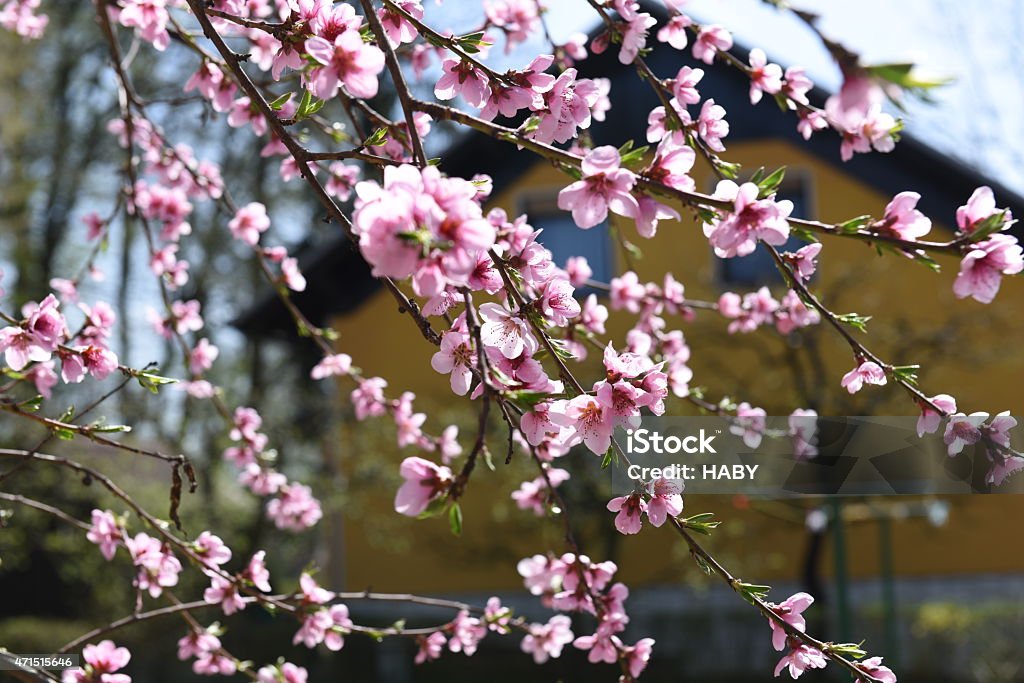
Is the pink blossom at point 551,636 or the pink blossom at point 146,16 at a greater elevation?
the pink blossom at point 146,16

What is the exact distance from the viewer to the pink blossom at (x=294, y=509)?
9.66 ft

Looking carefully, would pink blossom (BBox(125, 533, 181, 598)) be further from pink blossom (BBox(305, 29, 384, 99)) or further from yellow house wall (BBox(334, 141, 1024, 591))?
yellow house wall (BBox(334, 141, 1024, 591))

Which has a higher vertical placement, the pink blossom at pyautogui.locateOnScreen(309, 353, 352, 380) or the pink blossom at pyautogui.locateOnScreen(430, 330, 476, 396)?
the pink blossom at pyautogui.locateOnScreen(309, 353, 352, 380)

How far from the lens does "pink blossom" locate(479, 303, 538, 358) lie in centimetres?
125

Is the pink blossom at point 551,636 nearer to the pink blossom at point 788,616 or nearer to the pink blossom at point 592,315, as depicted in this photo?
the pink blossom at point 592,315

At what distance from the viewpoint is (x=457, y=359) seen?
128cm

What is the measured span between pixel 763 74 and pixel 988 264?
801 millimetres

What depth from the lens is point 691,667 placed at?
7719mm

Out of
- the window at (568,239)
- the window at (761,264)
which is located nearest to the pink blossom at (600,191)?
the window at (568,239)

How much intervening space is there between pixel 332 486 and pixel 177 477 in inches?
264

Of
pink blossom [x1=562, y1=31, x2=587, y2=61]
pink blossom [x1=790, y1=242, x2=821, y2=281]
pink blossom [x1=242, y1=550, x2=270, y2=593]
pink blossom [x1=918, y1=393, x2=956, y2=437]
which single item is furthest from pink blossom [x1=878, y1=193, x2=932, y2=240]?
pink blossom [x1=242, y1=550, x2=270, y2=593]

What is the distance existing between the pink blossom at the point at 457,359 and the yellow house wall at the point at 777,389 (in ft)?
19.9

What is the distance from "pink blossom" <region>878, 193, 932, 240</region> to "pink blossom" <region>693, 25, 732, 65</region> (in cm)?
85

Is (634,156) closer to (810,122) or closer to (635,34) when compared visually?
(635,34)
